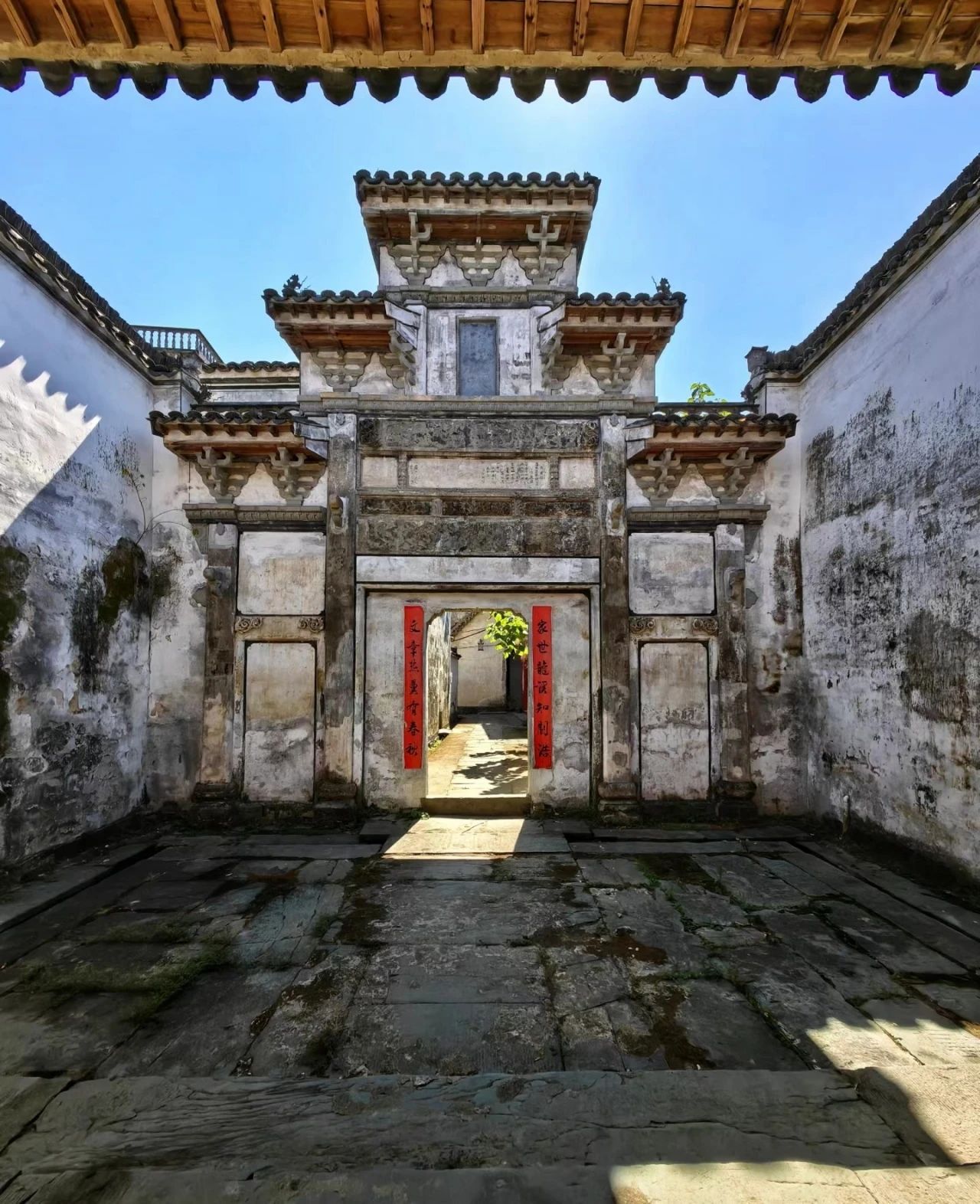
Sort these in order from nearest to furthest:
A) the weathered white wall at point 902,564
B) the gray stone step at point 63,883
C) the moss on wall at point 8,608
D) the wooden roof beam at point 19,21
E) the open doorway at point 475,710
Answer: the wooden roof beam at point 19,21
the gray stone step at point 63,883
the weathered white wall at point 902,564
the moss on wall at point 8,608
the open doorway at point 475,710

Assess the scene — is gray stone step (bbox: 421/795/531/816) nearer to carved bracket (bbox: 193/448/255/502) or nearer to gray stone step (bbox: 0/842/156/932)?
gray stone step (bbox: 0/842/156/932)

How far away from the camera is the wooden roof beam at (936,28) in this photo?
2.12 metres

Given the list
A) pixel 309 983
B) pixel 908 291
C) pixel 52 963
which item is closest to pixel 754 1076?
pixel 309 983

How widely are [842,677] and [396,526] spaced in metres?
5.62

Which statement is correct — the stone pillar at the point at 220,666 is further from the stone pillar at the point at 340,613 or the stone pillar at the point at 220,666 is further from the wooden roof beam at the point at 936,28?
the wooden roof beam at the point at 936,28

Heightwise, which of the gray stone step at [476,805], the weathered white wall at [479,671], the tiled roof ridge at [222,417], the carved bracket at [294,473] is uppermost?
the tiled roof ridge at [222,417]

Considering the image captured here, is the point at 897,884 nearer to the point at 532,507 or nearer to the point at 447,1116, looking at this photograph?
the point at 447,1116

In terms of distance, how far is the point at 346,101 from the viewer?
2357 millimetres

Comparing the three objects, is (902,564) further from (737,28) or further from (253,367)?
(253,367)

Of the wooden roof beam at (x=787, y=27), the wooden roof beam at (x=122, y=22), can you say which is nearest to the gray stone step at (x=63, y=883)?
the wooden roof beam at (x=122, y=22)

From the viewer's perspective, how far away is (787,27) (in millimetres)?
2164

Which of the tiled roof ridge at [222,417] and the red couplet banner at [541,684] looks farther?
the red couplet banner at [541,684]

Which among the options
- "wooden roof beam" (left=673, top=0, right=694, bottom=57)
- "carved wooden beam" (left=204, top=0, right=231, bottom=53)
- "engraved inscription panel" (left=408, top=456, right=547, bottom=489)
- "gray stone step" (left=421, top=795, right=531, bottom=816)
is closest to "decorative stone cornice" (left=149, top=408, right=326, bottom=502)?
"engraved inscription panel" (left=408, top=456, right=547, bottom=489)

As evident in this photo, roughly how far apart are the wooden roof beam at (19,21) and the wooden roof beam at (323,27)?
1.06 meters
